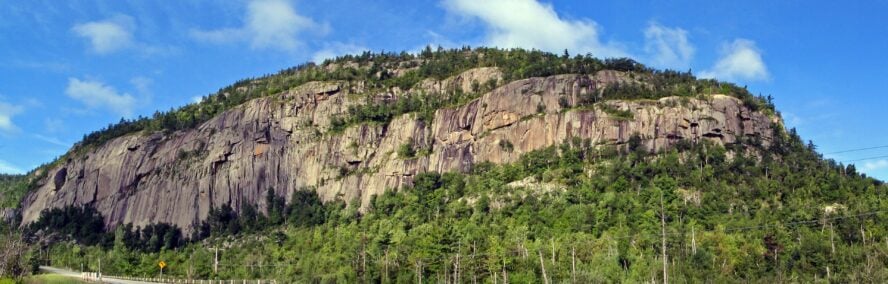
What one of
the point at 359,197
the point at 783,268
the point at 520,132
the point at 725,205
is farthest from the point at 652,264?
the point at 359,197

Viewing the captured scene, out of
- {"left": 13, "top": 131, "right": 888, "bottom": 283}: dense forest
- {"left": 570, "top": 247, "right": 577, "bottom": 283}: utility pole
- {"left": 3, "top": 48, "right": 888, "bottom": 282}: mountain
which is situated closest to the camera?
{"left": 570, "top": 247, "right": 577, "bottom": 283}: utility pole

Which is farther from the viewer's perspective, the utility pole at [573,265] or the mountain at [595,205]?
the mountain at [595,205]

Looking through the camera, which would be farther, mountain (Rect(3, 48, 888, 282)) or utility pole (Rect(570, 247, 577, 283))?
mountain (Rect(3, 48, 888, 282))

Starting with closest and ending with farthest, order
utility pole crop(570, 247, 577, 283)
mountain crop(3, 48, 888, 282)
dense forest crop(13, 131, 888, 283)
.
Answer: utility pole crop(570, 247, 577, 283)
dense forest crop(13, 131, 888, 283)
mountain crop(3, 48, 888, 282)

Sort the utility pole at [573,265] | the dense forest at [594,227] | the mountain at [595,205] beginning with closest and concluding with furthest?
the utility pole at [573,265] → the dense forest at [594,227] → the mountain at [595,205]

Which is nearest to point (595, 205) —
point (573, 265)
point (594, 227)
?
point (594, 227)

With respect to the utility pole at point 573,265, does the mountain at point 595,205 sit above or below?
above

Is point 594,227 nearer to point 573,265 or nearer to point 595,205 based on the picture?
point 595,205

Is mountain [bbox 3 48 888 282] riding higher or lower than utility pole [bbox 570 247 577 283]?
higher

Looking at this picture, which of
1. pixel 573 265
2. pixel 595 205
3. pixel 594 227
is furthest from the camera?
pixel 595 205

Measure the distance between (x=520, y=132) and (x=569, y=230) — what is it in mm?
57854

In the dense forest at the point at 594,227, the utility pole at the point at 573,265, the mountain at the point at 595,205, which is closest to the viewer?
the utility pole at the point at 573,265

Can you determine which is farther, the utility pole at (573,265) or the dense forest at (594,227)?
the dense forest at (594,227)

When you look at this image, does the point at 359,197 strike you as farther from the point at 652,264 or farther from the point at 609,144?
the point at 652,264
